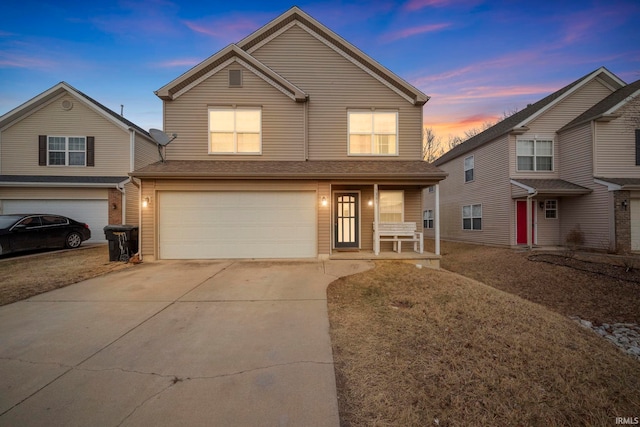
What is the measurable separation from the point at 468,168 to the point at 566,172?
469 cm

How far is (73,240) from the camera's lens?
1127cm

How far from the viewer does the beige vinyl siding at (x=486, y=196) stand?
524 inches

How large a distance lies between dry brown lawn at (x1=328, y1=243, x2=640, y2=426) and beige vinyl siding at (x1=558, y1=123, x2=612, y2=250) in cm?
779

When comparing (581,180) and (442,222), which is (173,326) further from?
(442,222)

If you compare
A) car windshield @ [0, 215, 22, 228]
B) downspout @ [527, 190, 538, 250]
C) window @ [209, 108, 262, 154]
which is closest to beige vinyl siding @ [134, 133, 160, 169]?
car windshield @ [0, 215, 22, 228]

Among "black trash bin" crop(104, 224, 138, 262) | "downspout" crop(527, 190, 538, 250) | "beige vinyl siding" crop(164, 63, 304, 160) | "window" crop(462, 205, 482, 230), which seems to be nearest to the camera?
"black trash bin" crop(104, 224, 138, 262)

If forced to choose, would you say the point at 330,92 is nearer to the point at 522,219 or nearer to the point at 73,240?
the point at 522,219

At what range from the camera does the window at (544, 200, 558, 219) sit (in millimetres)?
13375

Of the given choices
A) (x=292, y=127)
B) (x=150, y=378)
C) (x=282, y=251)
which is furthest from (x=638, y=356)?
(x=292, y=127)

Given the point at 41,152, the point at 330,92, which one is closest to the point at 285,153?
the point at 330,92

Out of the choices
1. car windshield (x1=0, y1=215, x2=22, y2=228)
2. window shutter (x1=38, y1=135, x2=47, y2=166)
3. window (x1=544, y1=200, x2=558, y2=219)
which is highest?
window shutter (x1=38, y1=135, x2=47, y2=166)

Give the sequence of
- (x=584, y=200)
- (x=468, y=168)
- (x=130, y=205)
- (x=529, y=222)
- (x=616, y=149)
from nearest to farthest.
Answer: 1. (x=616, y=149)
2. (x=584, y=200)
3. (x=529, y=222)
4. (x=130, y=205)
5. (x=468, y=168)

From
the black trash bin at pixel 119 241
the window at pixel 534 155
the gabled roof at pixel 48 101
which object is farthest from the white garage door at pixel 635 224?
the gabled roof at pixel 48 101

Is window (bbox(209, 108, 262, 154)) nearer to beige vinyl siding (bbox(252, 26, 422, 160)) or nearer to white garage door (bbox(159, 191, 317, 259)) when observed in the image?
white garage door (bbox(159, 191, 317, 259))
